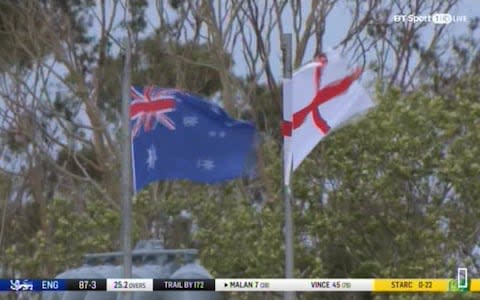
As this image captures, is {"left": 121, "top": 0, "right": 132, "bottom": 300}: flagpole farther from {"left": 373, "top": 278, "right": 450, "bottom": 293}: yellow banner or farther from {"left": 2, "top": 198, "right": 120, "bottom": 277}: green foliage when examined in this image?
{"left": 2, "top": 198, "right": 120, "bottom": 277}: green foliage

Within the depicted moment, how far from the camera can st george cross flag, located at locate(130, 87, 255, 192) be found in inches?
661

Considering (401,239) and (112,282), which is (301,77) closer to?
(112,282)

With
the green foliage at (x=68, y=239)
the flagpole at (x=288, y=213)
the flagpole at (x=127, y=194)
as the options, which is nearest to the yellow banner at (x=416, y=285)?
the flagpole at (x=288, y=213)

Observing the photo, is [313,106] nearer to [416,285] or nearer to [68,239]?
[416,285]

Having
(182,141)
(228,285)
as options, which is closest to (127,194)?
(182,141)

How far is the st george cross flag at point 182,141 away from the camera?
16.8 m

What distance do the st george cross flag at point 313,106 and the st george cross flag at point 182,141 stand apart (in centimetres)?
86

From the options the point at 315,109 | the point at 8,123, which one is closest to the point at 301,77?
the point at 315,109

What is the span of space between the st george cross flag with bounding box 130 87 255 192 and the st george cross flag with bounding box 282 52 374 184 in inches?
34.0

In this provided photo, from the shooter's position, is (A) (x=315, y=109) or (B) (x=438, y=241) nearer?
(A) (x=315, y=109)

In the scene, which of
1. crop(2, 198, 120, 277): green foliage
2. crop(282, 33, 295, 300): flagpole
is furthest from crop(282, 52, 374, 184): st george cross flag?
crop(2, 198, 120, 277): green foliage

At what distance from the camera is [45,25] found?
3166 centimetres

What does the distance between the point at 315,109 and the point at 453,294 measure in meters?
4.25

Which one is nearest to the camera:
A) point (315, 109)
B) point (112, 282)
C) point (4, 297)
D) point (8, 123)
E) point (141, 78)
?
point (112, 282)
